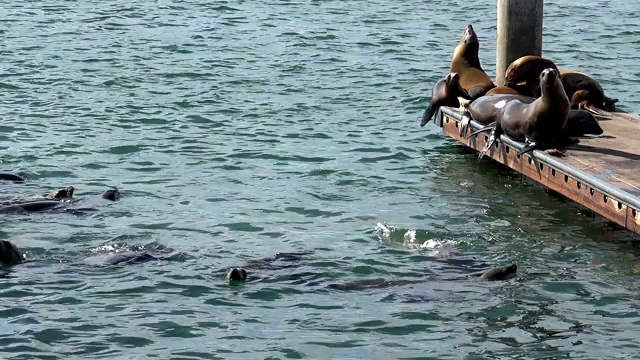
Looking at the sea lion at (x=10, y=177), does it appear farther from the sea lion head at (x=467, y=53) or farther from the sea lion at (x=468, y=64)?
the sea lion head at (x=467, y=53)

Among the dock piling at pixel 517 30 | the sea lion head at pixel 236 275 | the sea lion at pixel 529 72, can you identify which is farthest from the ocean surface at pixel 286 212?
the dock piling at pixel 517 30

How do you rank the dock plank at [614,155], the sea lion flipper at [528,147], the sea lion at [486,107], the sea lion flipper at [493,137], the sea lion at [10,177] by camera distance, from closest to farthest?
1. the dock plank at [614,155]
2. the sea lion flipper at [528,147]
3. the sea lion at [10,177]
4. the sea lion flipper at [493,137]
5. the sea lion at [486,107]

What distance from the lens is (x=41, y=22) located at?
24109 millimetres

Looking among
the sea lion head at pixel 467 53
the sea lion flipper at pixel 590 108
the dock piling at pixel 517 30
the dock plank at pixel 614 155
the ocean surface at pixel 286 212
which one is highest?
the dock piling at pixel 517 30

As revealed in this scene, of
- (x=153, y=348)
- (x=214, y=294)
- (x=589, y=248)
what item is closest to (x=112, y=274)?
(x=214, y=294)

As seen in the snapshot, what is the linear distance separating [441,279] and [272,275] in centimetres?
134

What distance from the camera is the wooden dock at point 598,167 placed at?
1167 cm

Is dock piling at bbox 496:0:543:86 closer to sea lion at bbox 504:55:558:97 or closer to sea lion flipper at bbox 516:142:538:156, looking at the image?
sea lion at bbox 504:55:558:97

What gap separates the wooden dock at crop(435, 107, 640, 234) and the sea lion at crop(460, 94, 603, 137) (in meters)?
Answer: 0.10

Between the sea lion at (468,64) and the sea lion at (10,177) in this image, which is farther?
the sea lion at (468,64)

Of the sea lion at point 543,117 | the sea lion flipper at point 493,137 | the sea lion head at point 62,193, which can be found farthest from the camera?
the sea lion flipper at point 493,137

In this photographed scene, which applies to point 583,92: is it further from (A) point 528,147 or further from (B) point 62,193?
(B) point 62,193

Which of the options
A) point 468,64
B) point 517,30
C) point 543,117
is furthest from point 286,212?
point 517,30

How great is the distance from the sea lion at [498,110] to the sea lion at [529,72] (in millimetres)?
335
